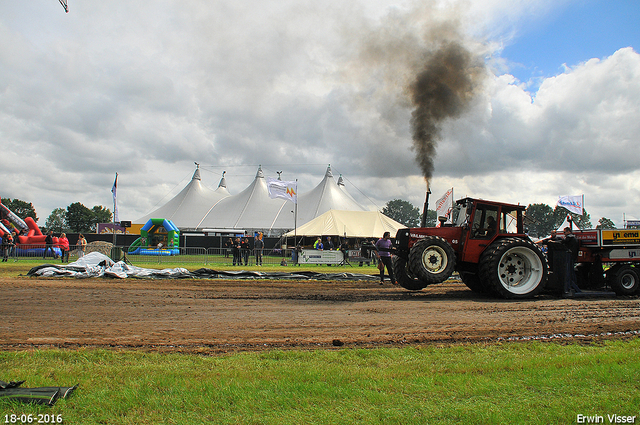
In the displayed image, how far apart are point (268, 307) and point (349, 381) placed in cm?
451

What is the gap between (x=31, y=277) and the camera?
1289 cm

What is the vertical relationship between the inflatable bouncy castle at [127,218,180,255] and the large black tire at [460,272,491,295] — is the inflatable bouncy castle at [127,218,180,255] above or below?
above

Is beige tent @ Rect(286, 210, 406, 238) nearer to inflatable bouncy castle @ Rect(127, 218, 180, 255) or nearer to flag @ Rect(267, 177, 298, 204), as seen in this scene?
flag @ Rect(267, 177, 298, 204)

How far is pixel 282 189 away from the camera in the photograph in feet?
98.3

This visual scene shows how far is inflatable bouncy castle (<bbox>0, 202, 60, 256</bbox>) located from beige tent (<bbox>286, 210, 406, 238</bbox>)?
17420 mm

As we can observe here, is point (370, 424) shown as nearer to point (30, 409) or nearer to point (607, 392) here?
point (607, 392)

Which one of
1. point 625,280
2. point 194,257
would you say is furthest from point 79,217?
point 625,280

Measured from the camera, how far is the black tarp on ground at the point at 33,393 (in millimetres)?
3152

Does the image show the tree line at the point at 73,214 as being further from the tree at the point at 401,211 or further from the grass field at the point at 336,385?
the grass field at the point at 336,385

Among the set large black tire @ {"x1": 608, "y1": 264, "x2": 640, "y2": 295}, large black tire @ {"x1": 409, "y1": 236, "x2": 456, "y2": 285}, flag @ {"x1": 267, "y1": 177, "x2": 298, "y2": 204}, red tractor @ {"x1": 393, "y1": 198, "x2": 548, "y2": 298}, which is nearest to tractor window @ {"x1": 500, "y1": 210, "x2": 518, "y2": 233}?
red tractor @ {"x1": 393, "y1": 198, "x2": 548, "y2": 298}

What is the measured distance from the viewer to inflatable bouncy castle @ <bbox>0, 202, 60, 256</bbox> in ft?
81.8

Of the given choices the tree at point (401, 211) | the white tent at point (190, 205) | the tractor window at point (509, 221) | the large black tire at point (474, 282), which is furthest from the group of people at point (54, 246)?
the tree at point (401, 211)

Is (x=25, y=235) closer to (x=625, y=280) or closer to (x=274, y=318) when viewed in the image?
(x=274, y=318)

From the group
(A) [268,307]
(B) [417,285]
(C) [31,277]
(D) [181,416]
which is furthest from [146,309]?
(C) [31,277]
